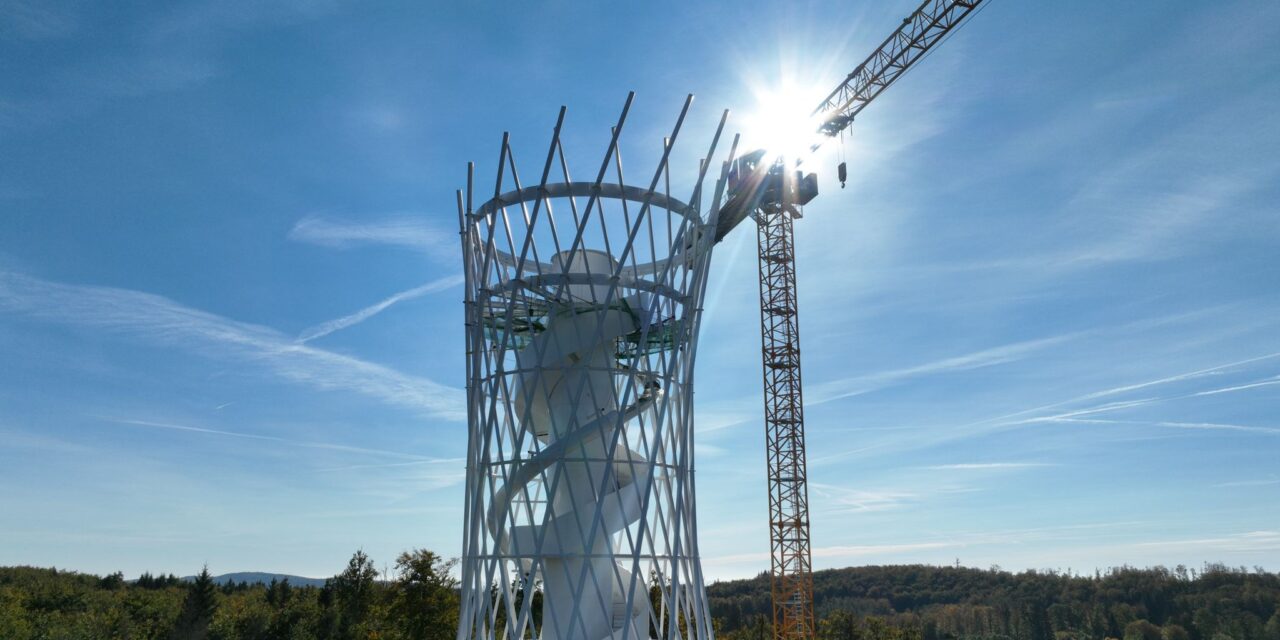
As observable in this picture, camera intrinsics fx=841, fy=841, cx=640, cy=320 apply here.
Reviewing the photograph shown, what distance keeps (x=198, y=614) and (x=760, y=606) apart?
3350 inches

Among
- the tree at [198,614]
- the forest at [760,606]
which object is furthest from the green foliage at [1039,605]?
the tree at [198,614]

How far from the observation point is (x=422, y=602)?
177 feet

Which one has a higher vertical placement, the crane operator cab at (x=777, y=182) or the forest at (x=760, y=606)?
the crane operator cab at (x=777, y=182)

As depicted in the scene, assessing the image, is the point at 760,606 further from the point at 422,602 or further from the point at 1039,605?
the point at 422,602

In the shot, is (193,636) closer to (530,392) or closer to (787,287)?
(787,287)

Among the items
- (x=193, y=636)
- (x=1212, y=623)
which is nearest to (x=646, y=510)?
(x=193, y=636)

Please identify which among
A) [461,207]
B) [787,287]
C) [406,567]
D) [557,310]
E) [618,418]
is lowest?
[406,567]

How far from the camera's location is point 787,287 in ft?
181

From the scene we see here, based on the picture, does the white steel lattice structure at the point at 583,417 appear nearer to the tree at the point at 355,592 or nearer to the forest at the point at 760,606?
the forest at the point at 760,606

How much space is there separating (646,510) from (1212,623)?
395 feet

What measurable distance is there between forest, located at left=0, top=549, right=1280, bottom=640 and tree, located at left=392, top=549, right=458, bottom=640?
0.08 metres

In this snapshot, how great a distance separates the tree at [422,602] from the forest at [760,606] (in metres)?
0.08

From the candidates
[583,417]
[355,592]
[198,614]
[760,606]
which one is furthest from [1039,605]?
[583,417]

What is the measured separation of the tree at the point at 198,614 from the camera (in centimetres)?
5894
